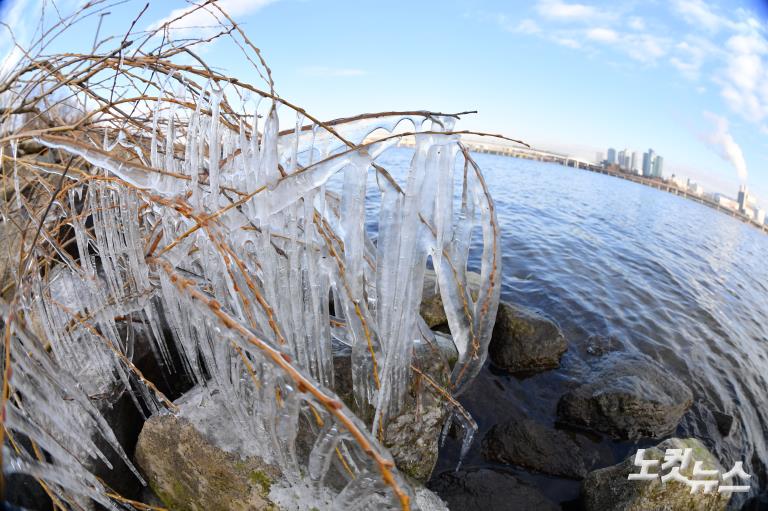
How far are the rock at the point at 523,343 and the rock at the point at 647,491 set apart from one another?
2.02m

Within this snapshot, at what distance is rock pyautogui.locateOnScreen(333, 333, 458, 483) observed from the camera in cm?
303

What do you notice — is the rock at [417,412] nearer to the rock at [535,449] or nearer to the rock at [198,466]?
the rock at [198,466]

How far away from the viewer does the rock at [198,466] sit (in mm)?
2602

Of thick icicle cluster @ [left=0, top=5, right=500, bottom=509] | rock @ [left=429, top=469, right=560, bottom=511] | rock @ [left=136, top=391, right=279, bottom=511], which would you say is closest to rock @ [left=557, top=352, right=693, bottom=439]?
rock @ [left=429, top=469, right=560, bottom=511]

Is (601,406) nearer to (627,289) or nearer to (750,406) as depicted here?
(750,406)

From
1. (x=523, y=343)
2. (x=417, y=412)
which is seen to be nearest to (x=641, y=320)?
(x=523, y=343)

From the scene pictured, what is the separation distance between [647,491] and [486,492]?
1.35m

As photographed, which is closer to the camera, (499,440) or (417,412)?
(417,412)

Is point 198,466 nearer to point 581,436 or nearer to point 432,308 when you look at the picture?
point 432,308

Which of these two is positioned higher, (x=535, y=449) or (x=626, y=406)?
(x=626, y=406)

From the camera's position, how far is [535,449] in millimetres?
4496

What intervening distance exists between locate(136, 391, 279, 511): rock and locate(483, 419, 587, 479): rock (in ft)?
9.22

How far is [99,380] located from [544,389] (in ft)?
16.9

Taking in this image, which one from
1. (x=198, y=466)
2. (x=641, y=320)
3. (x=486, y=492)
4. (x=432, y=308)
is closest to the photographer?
(x=198, y=466)
